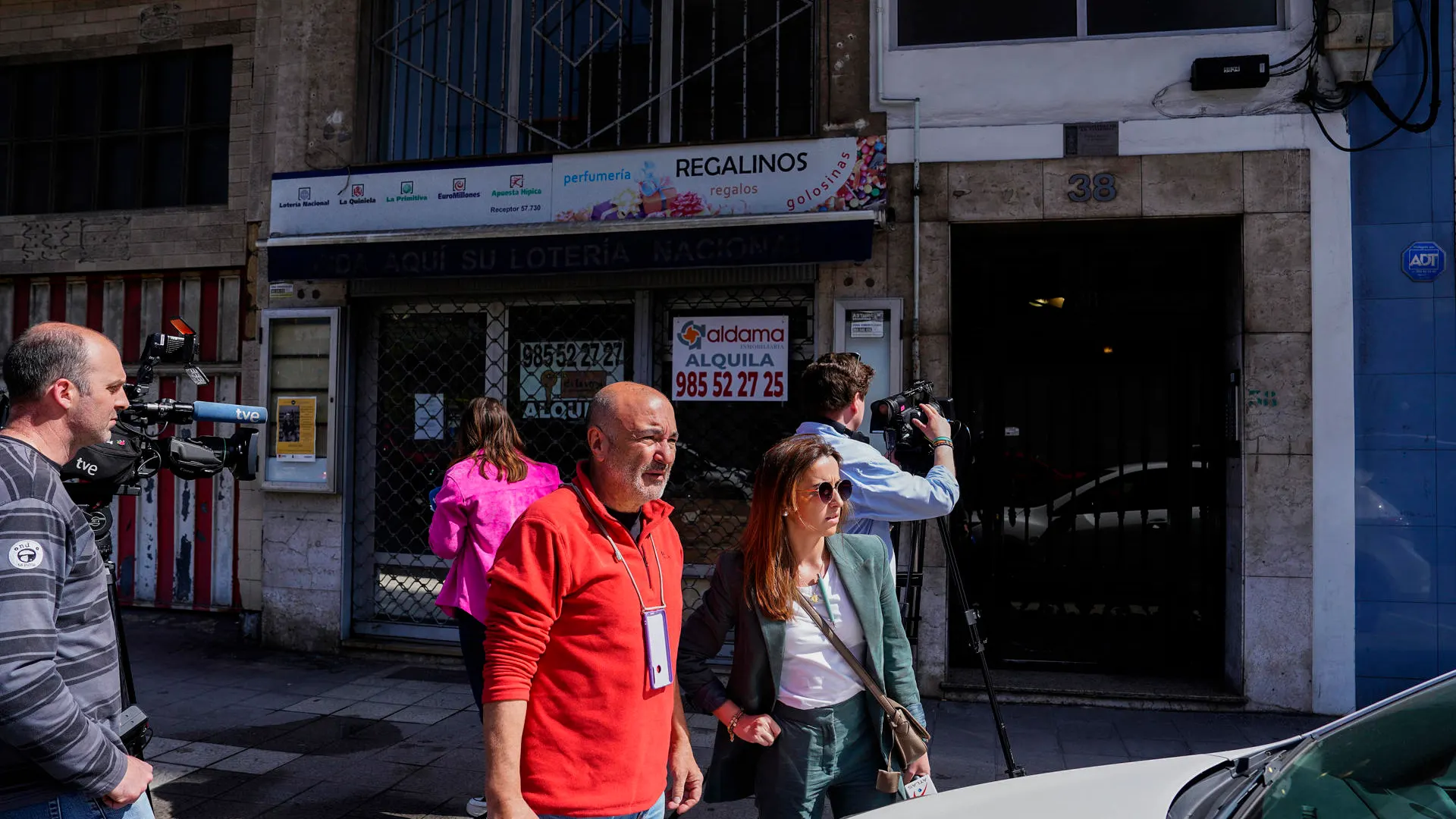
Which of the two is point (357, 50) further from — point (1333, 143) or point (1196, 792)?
point (1196, 792)

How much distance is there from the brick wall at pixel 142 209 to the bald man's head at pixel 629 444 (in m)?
6.86

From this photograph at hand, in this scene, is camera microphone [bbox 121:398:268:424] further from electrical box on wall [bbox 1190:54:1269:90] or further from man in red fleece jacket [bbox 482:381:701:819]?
electrical box on wall [bbox 1190:54:1269:90]

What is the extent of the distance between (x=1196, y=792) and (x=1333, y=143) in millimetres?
5157

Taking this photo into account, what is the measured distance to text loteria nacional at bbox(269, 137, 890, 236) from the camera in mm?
6578

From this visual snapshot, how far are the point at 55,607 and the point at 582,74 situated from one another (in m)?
6.11

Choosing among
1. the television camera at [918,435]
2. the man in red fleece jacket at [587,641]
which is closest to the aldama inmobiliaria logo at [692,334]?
the television camera at [918,435]

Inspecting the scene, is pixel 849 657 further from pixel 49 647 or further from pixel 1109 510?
pixel 1109 510

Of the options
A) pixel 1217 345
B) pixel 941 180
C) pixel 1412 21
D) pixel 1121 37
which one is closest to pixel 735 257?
pixel 941 180

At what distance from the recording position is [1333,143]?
599 centimetres

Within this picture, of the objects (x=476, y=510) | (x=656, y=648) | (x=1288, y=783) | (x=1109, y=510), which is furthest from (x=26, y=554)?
(x=1109, y=510)

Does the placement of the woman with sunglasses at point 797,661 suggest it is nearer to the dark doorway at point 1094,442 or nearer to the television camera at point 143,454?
the television camera at point 143,454

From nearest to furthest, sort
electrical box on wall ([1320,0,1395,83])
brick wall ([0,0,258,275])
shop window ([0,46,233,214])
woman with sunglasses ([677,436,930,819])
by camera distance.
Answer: woman with sunglasses ([677,436,930,819])
electrical box on wall ([1320,0,1395,83])
brick wall ([0,0,258,275])
shop window ([0,46,233,214])

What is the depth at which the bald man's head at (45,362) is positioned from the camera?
2264 millimetres

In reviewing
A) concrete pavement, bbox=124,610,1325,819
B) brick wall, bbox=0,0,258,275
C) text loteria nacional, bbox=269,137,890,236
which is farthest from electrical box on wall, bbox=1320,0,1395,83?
brick wall, bbox=0,0,258,275
